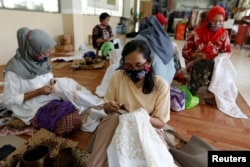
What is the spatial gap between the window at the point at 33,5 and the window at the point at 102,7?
1036 mm

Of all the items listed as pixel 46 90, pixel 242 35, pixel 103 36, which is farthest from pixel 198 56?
pixel 242 35

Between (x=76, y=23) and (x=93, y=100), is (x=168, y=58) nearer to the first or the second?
(x=93, y=100)

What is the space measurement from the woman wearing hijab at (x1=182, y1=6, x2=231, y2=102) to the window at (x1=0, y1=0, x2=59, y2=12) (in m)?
3.22

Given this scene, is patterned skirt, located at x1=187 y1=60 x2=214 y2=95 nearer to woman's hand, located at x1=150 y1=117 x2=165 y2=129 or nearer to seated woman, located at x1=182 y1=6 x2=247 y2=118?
seated woman, located at x1=182 y1=6 x2=247 y2=118

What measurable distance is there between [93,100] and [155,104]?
1044 mm

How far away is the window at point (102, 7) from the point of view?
18.4ft

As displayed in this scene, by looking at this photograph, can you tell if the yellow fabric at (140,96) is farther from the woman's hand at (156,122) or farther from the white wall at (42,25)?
the white wall at (42,25)

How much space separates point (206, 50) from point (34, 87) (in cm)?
199

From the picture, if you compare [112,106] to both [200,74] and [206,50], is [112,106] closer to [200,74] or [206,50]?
[200,74]

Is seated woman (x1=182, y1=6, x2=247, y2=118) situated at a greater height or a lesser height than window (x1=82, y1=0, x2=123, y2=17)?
lesser

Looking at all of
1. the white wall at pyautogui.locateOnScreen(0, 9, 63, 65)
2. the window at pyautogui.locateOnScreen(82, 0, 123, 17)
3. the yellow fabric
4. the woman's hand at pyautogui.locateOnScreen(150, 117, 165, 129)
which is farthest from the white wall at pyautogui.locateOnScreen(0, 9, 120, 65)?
the woman's hand at pyautogui.locateOnScreen(150, 117, 165, 129)

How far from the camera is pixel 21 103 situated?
1.53m

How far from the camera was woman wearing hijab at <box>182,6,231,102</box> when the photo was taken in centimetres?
228

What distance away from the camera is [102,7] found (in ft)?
21.3
